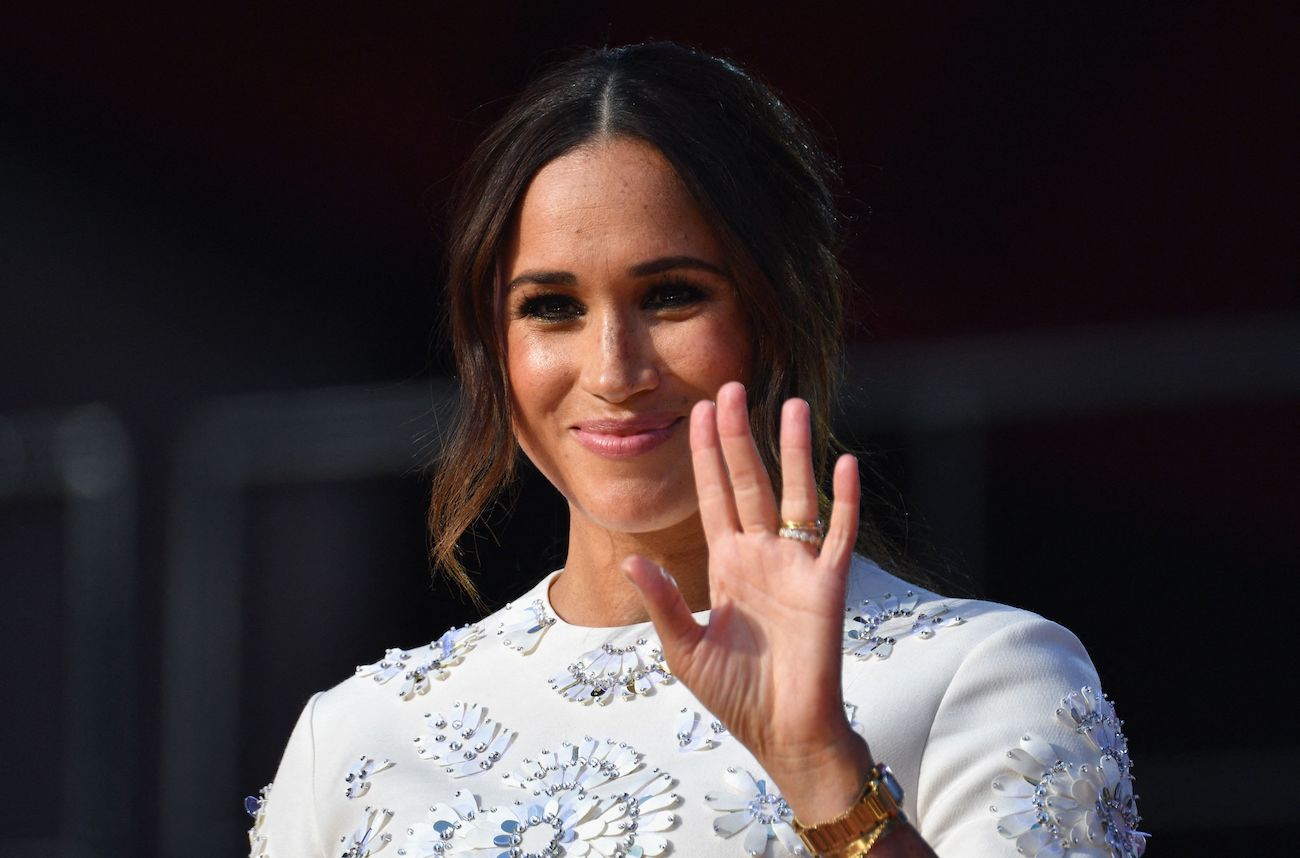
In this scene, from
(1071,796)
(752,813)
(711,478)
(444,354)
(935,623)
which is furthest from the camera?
(444,354)

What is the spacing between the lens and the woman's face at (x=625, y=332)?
2.12 metres

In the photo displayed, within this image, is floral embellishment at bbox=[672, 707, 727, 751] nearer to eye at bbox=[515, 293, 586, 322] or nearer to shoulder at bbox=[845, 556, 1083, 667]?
shoulder at bbox=[845, 556, 1083, 667]

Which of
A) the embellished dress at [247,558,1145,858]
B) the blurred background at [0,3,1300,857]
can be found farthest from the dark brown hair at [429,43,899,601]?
the blurred background at [0,3,1300,857]

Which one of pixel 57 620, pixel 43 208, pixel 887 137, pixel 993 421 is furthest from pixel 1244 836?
pixel 43 208

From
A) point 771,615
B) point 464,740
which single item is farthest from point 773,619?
point 464,740

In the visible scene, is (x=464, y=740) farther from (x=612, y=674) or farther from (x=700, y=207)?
(x=700, y=207)

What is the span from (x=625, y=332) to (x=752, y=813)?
1.92ft

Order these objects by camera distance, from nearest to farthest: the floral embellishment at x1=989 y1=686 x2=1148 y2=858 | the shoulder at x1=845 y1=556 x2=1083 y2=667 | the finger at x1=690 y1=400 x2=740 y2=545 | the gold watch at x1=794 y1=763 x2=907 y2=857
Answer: the gold watch at x1=794 y1=763 x2=907 y2=857 < the finger at x1=690 y1=400 x2=740 y2=545 < the floral embellishment at x1=989 y1=686 x2=1148 y2=858 < the shoulder at x1=845 y1=556 x2=1083 y2=667

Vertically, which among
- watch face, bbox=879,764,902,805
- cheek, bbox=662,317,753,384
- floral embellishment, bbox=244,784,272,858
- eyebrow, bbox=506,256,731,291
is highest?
eyebrow, bbox=506,256,731,291

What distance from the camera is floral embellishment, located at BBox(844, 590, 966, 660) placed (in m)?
2.04

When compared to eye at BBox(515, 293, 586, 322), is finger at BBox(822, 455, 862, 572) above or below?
below

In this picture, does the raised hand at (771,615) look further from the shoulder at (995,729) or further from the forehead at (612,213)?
the forehead at (612,213)

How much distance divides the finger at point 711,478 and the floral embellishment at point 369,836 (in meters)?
0.70

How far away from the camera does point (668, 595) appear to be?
5.37 ft
